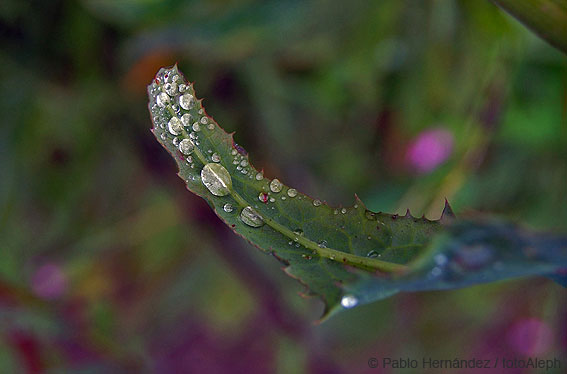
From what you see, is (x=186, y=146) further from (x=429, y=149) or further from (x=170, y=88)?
(x=429, y=149)

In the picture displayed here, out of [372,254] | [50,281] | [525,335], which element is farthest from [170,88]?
[525,335]

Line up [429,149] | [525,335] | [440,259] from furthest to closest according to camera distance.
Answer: [525,335], [429,149], [440,259]

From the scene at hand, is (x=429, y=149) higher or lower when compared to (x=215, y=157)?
higher

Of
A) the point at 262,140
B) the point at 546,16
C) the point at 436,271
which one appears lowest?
the point at 436,271

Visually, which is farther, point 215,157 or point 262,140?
point 262,140

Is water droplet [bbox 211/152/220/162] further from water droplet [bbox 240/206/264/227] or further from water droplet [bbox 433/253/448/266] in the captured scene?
water droplet [bbox 433/253/448/266]

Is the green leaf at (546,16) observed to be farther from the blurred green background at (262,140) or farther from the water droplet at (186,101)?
the blurred green background at (262,140)
